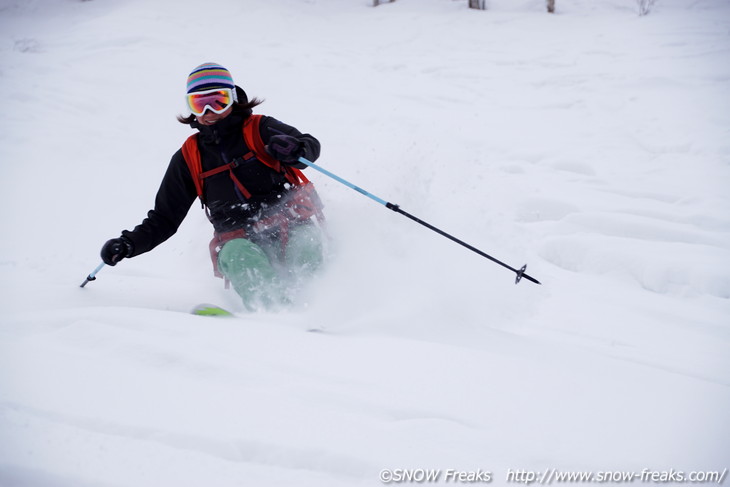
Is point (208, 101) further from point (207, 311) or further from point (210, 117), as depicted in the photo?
point (207, 311)

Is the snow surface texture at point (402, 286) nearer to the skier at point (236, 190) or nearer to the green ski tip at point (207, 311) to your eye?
the green ski tip at point (207, 311)

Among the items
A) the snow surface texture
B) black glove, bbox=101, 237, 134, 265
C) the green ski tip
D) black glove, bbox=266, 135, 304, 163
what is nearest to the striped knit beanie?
black glove, bbox=266, 135, 304, 163

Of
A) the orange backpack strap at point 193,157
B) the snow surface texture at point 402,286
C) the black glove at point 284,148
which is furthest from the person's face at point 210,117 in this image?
the snow surface texture at point 402,286

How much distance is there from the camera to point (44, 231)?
4637mm

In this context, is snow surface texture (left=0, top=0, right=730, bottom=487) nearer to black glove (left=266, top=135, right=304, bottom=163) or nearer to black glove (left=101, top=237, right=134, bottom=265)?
black glove (left=101, top=237, right=134, bottom=265)

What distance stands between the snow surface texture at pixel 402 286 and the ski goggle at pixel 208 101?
1.30m

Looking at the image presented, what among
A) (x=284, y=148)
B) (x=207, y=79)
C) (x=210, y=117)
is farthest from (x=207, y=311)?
(x=207, y=79)

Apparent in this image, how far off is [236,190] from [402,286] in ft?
4.65

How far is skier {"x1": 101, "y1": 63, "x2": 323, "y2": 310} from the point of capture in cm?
331

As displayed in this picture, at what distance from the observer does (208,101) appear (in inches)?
129

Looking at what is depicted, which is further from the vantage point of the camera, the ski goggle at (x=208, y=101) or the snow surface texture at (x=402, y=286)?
the ski goggle at (x=208, y=101)

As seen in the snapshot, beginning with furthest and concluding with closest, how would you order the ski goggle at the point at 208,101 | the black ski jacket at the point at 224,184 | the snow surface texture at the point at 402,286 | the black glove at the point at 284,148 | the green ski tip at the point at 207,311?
the black ski jacket at the point at 224,184
the ski goggle at the point at 208,101
the black glove at the point at 284,148
the green ski tip at the point at 207,311
the snow surface texture at the point at 402,286

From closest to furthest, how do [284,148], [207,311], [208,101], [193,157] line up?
[207,311], [284,148], [208,101], [193,157]

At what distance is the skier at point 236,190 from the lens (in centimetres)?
331
